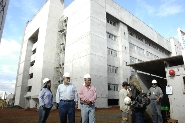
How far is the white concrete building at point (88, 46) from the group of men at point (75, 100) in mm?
15539

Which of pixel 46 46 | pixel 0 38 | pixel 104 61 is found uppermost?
pixel 46 46

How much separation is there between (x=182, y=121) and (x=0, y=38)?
344 inches

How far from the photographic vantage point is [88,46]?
21.9 metres

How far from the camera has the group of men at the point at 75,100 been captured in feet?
14.5

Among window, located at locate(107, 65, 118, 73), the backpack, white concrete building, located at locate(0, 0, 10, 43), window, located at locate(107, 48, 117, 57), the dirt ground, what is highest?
window, located at locate(107, 48, 117, 57)

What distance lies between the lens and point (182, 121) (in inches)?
296

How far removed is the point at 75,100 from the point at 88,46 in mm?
17184

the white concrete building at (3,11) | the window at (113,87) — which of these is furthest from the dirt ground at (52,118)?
the window at (113,87)

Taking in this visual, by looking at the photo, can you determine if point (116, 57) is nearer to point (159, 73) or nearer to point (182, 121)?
point (159, 73)

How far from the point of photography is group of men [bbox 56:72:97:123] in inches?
174

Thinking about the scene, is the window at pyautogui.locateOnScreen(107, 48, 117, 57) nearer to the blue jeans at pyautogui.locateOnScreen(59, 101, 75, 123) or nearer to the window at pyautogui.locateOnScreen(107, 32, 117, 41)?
the window at pyautogui.locateOnScreen(107, 32, 117, 41)

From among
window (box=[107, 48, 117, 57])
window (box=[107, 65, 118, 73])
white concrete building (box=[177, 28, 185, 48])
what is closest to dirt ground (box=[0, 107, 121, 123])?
white concrete building (box=[177, 28, 185, 48])

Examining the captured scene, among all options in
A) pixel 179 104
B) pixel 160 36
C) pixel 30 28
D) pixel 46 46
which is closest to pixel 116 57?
pixel 46 46

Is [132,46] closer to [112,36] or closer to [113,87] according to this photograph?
[112,36]
